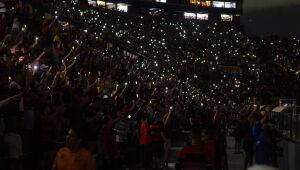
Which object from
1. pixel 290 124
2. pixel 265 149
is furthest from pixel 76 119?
pixel 290 124

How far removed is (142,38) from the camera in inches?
1857

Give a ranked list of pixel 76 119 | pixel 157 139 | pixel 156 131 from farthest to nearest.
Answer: pixel 156 131
pixel 157 139
pixel 76 119

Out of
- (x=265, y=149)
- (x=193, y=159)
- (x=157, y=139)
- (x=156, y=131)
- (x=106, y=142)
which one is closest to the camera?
(x=193, y=159)

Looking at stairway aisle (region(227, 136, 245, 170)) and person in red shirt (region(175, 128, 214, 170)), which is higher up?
person in red shirt (region(175, 128, 214, 170))

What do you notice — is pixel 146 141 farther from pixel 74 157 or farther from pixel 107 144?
pixel 74 157

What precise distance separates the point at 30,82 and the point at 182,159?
5.88m

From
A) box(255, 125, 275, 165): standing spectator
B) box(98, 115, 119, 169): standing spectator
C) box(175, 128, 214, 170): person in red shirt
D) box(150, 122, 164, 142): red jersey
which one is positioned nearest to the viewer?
box(175, 128, 214, 170): person in red shirt

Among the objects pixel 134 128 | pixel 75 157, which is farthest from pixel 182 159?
pixel 134 128

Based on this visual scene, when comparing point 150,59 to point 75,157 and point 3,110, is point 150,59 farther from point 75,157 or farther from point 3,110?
point 75,157

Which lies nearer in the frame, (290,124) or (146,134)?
(146,134)

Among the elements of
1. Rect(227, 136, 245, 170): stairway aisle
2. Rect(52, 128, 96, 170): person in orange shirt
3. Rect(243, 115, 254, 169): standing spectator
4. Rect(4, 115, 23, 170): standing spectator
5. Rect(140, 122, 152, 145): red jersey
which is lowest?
Rect(227, 136, 245, 170): stairway aisle

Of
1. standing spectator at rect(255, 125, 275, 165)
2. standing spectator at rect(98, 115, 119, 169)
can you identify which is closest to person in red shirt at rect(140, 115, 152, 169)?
standing spectator at rect(98, 115, 119, 169)

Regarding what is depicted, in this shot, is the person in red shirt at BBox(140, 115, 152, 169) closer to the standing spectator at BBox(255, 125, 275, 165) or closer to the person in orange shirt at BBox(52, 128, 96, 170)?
the standing spectator at BBox(255, 125, 275, 165)

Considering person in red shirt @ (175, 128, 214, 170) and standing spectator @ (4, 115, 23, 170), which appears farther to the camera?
standing spectator @ (4, 115, 23, 170)
